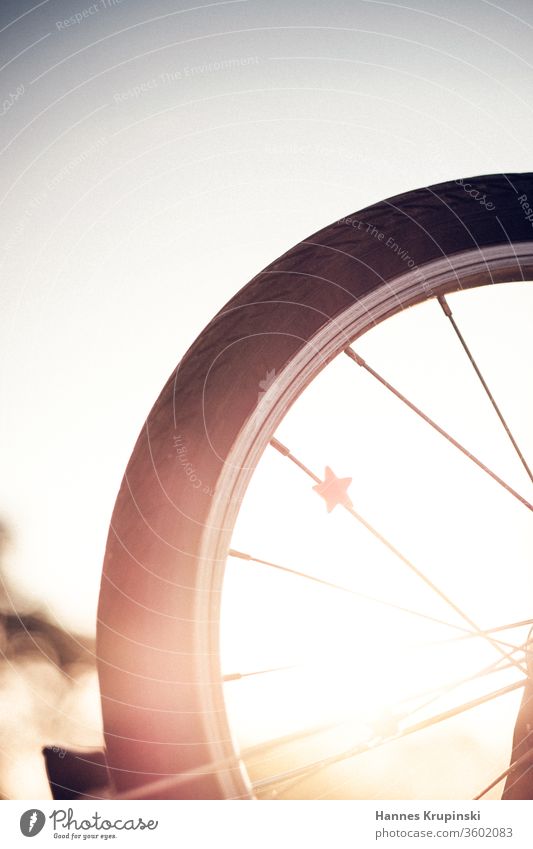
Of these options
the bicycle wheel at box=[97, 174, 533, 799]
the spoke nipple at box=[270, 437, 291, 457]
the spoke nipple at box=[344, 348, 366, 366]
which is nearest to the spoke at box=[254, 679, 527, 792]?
the bicycle wheel at box=[97, 174, 533, 799]

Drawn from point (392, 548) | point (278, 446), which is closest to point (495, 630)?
point (392, 548)

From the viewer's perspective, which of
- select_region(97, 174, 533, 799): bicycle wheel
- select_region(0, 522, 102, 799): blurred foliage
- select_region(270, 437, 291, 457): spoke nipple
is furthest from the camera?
select_region(0, 522, 102, 799): blurred foliage

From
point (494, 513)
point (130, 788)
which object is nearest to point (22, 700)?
point (130, 788)

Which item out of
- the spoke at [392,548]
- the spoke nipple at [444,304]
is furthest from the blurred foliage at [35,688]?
the spoke nipple at [444,304]

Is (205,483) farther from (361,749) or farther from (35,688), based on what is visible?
(35,688)

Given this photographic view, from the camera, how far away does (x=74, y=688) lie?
0.91 metres

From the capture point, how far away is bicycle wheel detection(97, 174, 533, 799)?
0.55m

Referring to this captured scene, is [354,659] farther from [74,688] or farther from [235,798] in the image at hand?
[74,688]

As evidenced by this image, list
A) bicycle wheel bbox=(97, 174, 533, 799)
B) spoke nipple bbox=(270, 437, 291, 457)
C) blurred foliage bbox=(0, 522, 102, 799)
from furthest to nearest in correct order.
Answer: blurred foliage bbox=(0, 522, 102, 799)
spoke nipple bbox=(270, 437, 291, 457)
bicycle wheel bbox=(97, 174, 533, 799)

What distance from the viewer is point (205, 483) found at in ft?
1.82

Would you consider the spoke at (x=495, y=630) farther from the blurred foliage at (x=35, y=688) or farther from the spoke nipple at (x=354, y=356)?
the blurred foliage at (x=35, y=688)

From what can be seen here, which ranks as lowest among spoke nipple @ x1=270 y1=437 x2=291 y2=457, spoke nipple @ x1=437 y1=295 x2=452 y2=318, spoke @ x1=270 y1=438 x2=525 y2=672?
spoke @ x1=270 y1=438 x2=525 y2=672

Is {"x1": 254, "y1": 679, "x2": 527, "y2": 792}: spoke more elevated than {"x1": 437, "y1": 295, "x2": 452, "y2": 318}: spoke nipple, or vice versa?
{"x1": 437, "y1": 295, "x2": 452, "y2": 318}: spoke nipple

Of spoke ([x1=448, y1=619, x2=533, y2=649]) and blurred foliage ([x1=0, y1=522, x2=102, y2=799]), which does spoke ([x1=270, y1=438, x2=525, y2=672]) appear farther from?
blurred foliage ([x1=0, y1=522, x2=102, y2=799])
